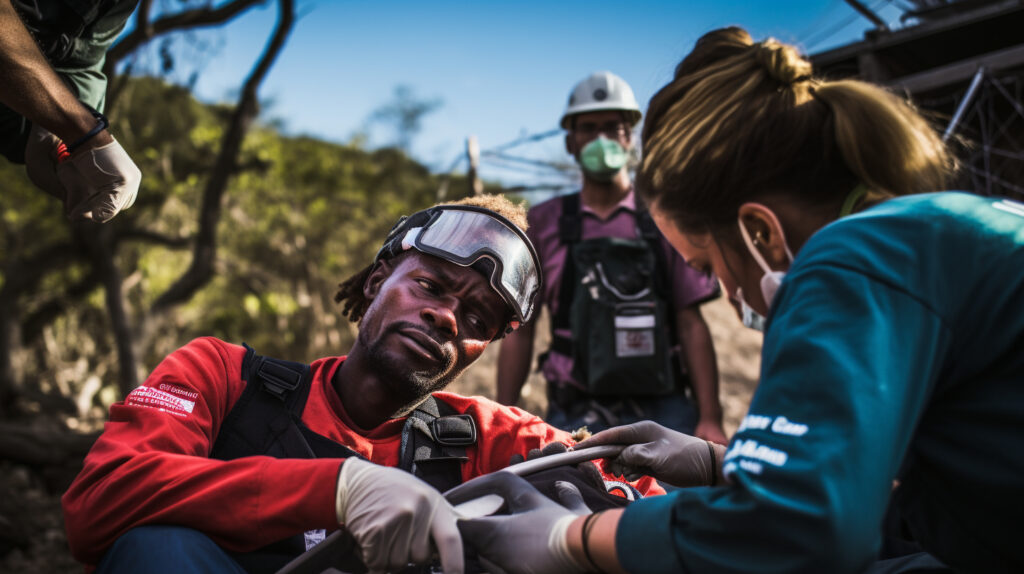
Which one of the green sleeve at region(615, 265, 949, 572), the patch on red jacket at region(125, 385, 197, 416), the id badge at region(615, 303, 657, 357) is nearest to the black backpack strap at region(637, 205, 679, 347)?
the id badge at region(615, 303, 657, 357)

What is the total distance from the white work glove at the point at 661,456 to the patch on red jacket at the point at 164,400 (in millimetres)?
1189

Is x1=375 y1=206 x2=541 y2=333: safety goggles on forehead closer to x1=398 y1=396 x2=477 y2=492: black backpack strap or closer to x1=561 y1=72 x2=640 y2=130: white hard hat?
x1=398 y1=396 x2=477 y2=492: black backpack strap

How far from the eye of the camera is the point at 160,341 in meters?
15.7

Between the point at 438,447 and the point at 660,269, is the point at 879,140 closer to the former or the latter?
the point at 438,447

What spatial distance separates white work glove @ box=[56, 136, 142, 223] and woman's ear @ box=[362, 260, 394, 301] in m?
0.88

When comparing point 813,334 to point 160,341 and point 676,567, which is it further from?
point 160,341

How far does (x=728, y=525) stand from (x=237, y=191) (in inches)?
664

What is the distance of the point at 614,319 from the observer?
4473 millimetres

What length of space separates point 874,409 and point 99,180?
8.44ft

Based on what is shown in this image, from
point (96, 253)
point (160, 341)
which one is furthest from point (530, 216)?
point (160, 341)

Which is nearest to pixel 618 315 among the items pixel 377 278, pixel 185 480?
pixel 377 278

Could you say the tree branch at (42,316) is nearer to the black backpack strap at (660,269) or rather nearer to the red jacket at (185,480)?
the black backpack strap at (660,269)

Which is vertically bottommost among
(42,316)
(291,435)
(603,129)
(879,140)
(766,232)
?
(42,316)

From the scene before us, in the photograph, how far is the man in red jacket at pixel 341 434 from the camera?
184cm
